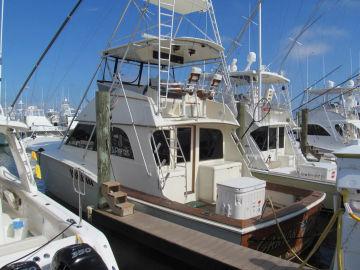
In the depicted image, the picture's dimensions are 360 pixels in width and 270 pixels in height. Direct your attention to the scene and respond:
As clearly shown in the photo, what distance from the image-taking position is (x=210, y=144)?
7668 mm

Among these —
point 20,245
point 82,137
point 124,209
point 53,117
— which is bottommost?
point 124,209

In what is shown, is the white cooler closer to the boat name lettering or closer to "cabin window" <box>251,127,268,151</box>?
the boat name lettering

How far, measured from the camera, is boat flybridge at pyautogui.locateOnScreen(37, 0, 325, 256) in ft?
18.3

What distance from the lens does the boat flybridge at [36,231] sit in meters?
2.90

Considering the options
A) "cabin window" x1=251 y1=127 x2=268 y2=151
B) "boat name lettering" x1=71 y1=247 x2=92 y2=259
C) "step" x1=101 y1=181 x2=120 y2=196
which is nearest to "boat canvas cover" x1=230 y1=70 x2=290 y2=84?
"cabin window" x1=251 y1=127 x2=268 y2=151

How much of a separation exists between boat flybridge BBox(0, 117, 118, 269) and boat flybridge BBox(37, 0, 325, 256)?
1.92 metres

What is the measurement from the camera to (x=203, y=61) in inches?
333

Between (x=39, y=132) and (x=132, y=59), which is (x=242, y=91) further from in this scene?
(x=39, y=132)

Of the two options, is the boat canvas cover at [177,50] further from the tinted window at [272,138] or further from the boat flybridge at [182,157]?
the tinted window at [272,138]

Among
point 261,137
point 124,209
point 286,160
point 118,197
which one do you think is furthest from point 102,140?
point 286,160

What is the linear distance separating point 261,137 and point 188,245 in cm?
731

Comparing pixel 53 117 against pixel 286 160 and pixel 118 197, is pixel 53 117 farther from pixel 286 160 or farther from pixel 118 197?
pixel 118 197

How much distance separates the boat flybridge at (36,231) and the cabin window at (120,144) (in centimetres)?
230

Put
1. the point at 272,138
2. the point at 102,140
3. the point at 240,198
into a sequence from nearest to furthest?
the point at 240,198 < the point at 102,140 < the point at 272,138
